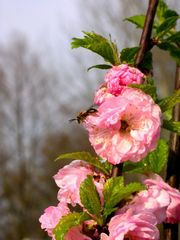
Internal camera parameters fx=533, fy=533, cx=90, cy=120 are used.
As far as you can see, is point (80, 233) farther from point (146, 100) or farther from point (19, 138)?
point (19, 138)

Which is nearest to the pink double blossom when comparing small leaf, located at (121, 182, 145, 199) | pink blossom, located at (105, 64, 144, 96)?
pink blossom, located at (105, 64, 144, 96)

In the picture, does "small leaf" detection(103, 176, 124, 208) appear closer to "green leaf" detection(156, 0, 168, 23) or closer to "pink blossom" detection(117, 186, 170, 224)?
"pink blossom" detection(117, 186, 170, 224)

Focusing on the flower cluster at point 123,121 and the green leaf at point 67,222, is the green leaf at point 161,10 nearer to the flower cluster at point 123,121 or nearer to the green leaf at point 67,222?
the flower cluster at point 123,121

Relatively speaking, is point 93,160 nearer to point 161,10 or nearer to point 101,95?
point 101,95

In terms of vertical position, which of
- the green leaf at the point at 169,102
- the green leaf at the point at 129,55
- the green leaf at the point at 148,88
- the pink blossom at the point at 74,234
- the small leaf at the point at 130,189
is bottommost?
the pink blossom at the point at 74,234

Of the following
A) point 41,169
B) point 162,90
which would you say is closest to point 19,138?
point 41,169

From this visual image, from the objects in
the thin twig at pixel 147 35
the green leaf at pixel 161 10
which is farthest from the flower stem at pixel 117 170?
the green leaf at pixel 161 10
